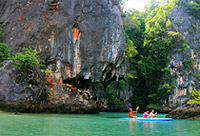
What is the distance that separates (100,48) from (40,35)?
5.32 m

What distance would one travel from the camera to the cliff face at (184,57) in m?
27.8

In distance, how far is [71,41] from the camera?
64.9 ft

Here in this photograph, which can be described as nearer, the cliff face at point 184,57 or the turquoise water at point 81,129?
the turquoise water at point 81,129

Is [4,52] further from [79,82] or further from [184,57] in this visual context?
[184,57]

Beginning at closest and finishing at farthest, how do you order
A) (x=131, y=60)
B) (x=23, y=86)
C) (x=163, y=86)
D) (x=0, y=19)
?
(x=23, y=86) → (x=0, y=19) → (x=163, y=86) → (x=131, y=60)

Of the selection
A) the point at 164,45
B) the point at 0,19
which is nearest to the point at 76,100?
the point at 0,19

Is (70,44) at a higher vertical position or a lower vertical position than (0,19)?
lower

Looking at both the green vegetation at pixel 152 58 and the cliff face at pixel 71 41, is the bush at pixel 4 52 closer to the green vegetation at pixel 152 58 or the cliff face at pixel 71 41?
the cliff face at pixel 71 41

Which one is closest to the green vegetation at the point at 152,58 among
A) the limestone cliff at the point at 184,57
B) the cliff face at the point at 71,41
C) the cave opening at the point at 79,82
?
the limestone cliff at the point at 184,57

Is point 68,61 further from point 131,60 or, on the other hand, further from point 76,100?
point 131,60

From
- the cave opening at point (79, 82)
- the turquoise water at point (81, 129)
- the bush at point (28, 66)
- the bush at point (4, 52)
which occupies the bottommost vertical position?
the turquoise water at point (81, 129)

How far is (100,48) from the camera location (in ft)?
66.5

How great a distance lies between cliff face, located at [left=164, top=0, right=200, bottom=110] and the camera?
27750 millimetres

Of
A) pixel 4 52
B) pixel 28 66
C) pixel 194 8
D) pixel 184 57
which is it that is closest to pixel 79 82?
pixel 28 66
